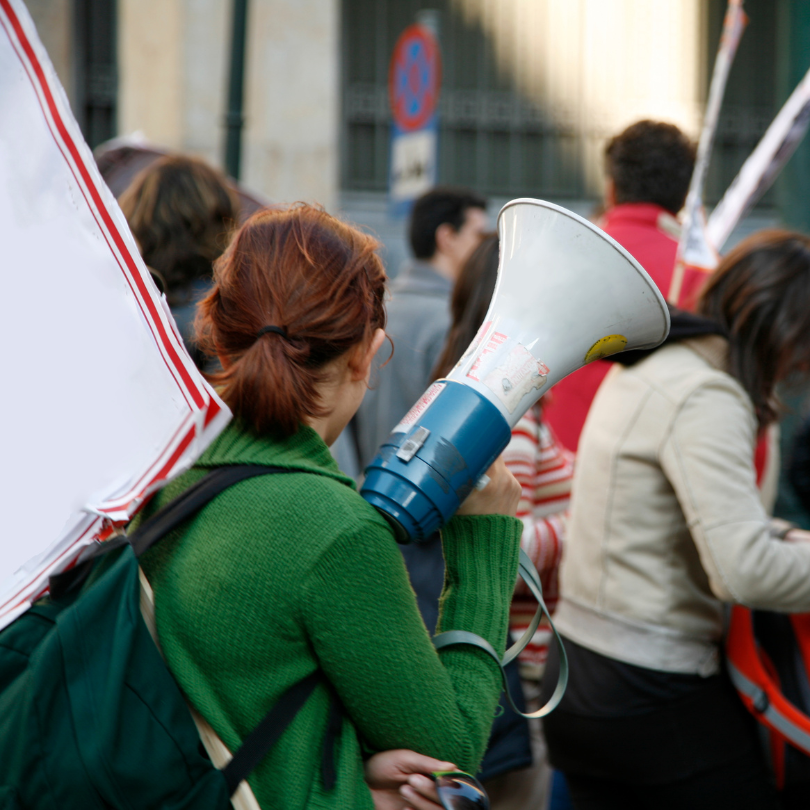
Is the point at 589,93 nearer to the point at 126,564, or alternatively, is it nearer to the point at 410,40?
the point at 410,40

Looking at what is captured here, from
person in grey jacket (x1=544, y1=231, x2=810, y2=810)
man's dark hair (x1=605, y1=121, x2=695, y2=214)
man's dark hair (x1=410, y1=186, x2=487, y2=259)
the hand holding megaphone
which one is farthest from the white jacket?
man's dark hair (x1=410, y1=186, x2=487, y2=259)

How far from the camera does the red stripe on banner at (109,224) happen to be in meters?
1.05

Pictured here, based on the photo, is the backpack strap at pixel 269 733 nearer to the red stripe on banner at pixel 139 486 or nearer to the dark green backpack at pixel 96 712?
the dark green backpack at pixel 96 712

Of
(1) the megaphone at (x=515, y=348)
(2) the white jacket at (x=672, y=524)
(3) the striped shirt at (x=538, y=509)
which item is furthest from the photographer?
(3) the striped shirt at (x=538, y=509)

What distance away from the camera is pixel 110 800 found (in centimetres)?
122

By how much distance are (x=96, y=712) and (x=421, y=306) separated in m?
3.03

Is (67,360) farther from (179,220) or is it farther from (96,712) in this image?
(179,220)

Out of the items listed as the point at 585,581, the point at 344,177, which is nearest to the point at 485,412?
the point at 585,581

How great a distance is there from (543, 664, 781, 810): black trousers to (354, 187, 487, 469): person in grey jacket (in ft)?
4.45

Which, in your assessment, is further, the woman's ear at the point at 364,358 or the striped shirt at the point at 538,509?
the striped shirt at the point at 538,509

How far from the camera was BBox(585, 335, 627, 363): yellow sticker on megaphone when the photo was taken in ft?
5.45

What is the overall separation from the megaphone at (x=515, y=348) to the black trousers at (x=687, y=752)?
1.06 m

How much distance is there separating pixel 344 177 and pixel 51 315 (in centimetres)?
918

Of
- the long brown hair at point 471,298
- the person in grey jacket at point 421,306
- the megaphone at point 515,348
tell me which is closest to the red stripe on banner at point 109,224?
the megaphone at point 515,348
